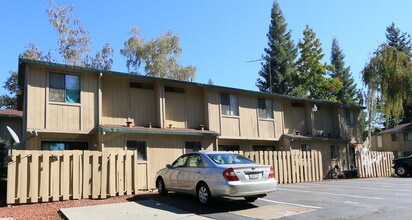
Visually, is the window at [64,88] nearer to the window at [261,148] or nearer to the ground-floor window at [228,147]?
the ground-floor window at [228,147]

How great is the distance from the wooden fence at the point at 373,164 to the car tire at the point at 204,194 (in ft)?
52.3

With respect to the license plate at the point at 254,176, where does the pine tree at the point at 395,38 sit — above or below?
above

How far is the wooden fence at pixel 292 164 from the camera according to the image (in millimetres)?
17891

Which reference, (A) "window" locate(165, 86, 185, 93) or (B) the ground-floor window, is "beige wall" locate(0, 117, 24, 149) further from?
(B) the ground-floor window

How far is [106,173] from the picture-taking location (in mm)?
12578

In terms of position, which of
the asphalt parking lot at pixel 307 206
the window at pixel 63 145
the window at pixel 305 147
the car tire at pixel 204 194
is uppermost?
the window at pixel 63 145

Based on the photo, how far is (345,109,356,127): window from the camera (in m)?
27.9

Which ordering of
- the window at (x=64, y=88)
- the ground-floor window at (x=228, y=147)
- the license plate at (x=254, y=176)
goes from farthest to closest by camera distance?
the ground-floor window at (x=228, y=147) < the window at (x=64, y=88) < the license plate at (x=254, y=176)

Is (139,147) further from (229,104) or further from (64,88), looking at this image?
(229,104)

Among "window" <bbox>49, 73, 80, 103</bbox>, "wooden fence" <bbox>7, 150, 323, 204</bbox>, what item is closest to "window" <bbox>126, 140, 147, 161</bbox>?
"window" <bbox>49, 73, 80, 103</bbox>

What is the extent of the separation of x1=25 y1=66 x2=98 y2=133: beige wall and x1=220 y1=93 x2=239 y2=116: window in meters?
7.01

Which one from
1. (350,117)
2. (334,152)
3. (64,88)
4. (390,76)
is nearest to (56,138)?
(64,88)

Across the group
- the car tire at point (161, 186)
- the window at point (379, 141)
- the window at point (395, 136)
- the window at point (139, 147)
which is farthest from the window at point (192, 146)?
the window at point (379, 141)

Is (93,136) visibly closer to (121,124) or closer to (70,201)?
(121,124)
